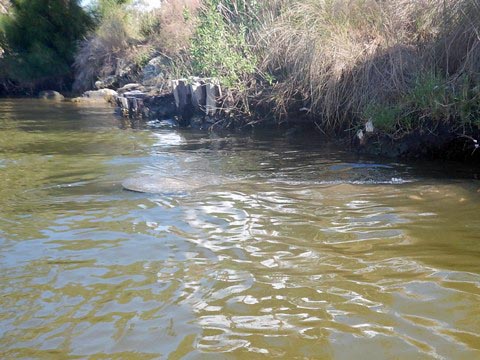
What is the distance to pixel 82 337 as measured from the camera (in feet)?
7.36

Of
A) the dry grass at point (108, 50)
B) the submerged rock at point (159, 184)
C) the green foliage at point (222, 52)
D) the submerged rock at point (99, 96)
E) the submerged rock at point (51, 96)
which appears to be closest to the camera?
the submerged rock at point (159, 184)

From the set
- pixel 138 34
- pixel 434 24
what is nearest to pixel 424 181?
pixel 434 24

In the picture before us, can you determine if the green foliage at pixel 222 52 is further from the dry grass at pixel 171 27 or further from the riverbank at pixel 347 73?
the dry grass at pixel 171 27

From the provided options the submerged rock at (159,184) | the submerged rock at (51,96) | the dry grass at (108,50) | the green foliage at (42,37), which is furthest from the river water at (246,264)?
the green foliage at (42,37)

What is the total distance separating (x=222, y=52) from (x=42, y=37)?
1695 cm

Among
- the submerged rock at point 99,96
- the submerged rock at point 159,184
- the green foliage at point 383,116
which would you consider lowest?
the submerged rock at point 159,184

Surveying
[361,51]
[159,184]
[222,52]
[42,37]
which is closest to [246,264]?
[159,184]

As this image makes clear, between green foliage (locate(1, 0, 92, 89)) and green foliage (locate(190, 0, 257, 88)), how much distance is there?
49.7 ft

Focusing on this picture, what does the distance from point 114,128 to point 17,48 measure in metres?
15.4

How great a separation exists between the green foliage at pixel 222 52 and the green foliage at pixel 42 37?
15157mm

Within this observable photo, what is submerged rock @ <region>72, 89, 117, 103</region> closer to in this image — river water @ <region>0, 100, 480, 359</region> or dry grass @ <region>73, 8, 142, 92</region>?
dry grass @ <region>73, 8, 142, 92</region>

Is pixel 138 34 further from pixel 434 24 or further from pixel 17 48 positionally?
pixel 434 24

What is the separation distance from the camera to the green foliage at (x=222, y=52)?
324 inches

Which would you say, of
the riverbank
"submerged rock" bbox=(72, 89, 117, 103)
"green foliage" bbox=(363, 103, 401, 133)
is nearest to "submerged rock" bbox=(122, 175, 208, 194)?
"green foliage" bbox=(363, 103, 401, 133)
